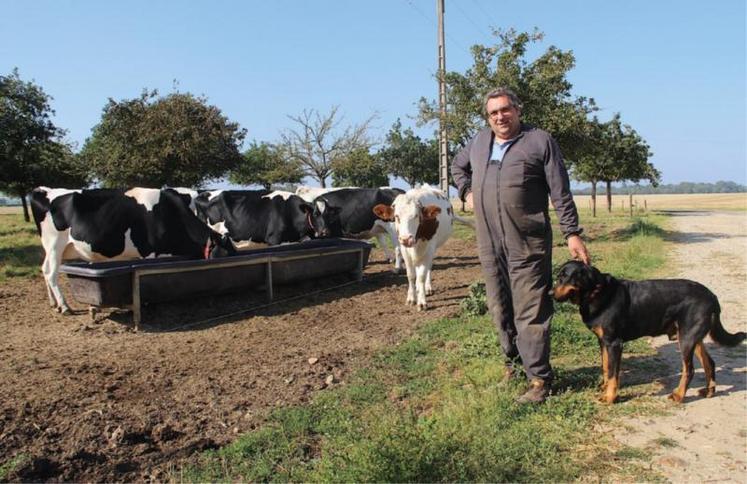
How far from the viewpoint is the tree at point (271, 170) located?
31.6 m

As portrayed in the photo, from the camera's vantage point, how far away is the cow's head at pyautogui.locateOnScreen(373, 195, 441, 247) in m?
7.85

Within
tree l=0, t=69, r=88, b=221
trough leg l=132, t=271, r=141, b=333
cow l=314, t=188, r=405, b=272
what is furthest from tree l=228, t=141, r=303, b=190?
trough leg l=132, t=271, r=141, b=333

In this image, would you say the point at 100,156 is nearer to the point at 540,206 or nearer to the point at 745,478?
the point at 540,206

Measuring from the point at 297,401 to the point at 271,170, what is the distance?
112 feet

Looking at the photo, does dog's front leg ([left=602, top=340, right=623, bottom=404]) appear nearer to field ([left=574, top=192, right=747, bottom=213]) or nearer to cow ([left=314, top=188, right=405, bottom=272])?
cow ([left=314, top=188, right=405, bottom=272])

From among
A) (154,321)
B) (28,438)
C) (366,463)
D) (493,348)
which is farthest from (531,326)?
(154,321)

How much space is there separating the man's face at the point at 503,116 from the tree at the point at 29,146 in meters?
17.2

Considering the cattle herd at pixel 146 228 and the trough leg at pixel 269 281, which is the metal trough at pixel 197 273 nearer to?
the trough leg at pixel 269 281

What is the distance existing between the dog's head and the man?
0.08 meters

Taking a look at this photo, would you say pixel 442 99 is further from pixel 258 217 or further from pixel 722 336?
pixel 722 336

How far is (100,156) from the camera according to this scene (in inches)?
997

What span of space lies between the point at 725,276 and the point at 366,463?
343 inches

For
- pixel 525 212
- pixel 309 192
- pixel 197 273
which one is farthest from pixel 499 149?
pixel 309 192

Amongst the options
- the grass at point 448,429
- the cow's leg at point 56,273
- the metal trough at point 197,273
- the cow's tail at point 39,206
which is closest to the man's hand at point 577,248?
the grass at point 448,429
